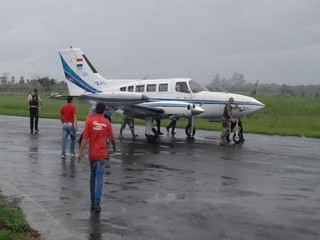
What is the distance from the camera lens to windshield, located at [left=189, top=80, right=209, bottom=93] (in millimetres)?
22859

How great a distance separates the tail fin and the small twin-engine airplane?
0.05 m

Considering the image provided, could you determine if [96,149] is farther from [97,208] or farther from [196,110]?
[196,110]

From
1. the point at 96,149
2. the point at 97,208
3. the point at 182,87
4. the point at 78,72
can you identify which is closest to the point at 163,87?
the point at 182,87

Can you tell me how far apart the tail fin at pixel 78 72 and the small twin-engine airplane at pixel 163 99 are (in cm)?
5

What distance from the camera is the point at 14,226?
276 inches

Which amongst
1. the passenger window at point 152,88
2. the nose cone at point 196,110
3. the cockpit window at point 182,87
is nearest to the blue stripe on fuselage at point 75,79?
the passenger window at point 152,88

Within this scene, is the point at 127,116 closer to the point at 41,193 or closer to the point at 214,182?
the point at 214,182

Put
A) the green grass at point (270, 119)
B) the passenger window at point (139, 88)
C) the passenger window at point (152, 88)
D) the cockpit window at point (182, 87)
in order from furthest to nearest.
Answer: the green grass at point (270, 119)
the passenger window at point (139, 88)
the passenger window at point (152, 88)
the cockpit window at point (182, 87)

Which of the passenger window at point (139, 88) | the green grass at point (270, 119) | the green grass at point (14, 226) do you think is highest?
the passenger window at point (139, 88)

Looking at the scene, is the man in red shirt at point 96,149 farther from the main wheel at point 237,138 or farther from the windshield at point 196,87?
the windshield at point 196,87

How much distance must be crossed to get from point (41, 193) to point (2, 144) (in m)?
9.26

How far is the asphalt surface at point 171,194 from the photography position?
7.46 meters

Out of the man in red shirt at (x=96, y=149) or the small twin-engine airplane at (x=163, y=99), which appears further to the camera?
the small twin-engine airplane at (x=163, y=99)

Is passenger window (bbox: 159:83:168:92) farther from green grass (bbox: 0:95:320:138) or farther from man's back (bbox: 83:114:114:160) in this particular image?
man's back (bbox: 83:114:114:160)
